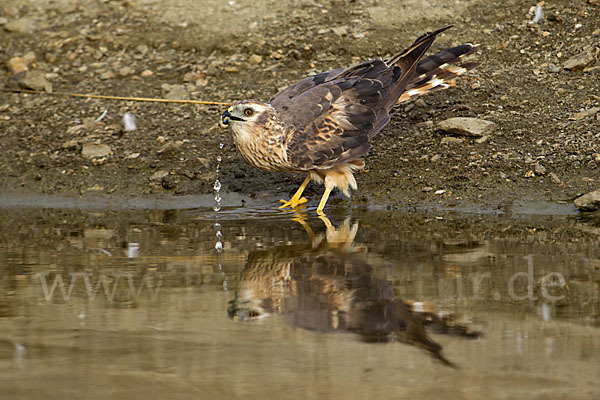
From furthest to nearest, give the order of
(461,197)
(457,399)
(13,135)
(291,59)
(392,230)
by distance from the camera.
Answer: (291,59) → (13,135) → (461,197) → (392,230) → (457,399)

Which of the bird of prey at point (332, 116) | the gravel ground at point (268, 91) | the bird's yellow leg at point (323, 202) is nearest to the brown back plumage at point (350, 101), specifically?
the bird of prey at point (332, 116)

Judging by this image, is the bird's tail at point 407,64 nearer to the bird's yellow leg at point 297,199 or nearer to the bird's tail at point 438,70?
the bird's tail at point 438,70

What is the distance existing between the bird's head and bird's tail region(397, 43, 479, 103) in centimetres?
143

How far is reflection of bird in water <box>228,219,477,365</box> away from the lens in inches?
146

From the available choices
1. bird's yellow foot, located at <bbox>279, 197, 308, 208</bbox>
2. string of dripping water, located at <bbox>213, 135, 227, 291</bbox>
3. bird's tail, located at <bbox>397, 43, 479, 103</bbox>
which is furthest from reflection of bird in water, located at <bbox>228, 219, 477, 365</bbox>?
bird's tail, located at <bbox>397, 43, 479, 103</bbox>

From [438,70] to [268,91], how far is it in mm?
1984

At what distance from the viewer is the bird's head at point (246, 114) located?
20.7ft

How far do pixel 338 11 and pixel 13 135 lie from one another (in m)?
3.90

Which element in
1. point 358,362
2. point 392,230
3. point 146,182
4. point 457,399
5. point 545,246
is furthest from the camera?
point 146,182

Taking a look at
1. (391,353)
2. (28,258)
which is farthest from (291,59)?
(391,353)

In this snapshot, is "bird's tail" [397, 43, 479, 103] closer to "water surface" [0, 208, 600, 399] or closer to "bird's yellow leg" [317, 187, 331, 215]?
"bird's yellow leg" [317, 187, 331, 215]

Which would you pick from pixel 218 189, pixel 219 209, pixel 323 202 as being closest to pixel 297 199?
pixel 323 202

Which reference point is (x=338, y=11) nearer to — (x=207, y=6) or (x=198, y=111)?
(x=207, y=6)

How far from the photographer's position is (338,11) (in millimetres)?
9336
